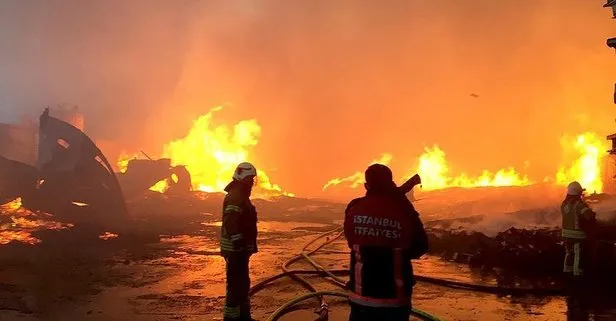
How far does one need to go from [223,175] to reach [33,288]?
41.1 meters

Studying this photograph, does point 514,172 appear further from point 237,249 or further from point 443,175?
point 237,249

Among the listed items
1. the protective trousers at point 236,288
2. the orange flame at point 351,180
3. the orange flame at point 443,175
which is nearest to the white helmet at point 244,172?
the protective trousers at point 236,288

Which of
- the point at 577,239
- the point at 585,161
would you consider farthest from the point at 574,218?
the point at 585,161

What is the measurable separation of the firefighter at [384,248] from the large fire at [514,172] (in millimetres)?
31018

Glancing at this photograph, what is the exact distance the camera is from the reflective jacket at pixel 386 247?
3.75 meters

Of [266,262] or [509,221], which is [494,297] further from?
[509,221]

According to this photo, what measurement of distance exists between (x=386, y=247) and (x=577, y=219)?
301 inches

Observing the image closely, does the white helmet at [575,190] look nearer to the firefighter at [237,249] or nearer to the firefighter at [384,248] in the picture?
the firefighter at [237,249]

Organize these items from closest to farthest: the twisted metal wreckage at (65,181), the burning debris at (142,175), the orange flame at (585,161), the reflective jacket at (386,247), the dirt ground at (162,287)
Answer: the reflective jacket at (386,247), the dirt ground at (162,287), the twisted metal wreckage at (65,181), the orange flame at (585,161), the burning debris at (142,175)

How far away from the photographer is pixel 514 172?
1834 inches

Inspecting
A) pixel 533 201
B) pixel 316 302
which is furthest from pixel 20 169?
pixel 533 201

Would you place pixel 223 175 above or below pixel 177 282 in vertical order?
above

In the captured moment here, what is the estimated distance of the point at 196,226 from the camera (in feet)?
79.3

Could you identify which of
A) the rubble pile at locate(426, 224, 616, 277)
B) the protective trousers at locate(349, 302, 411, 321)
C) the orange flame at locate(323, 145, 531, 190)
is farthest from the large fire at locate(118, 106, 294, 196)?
the protective trousers at locate(349, 302, 411, 321)
